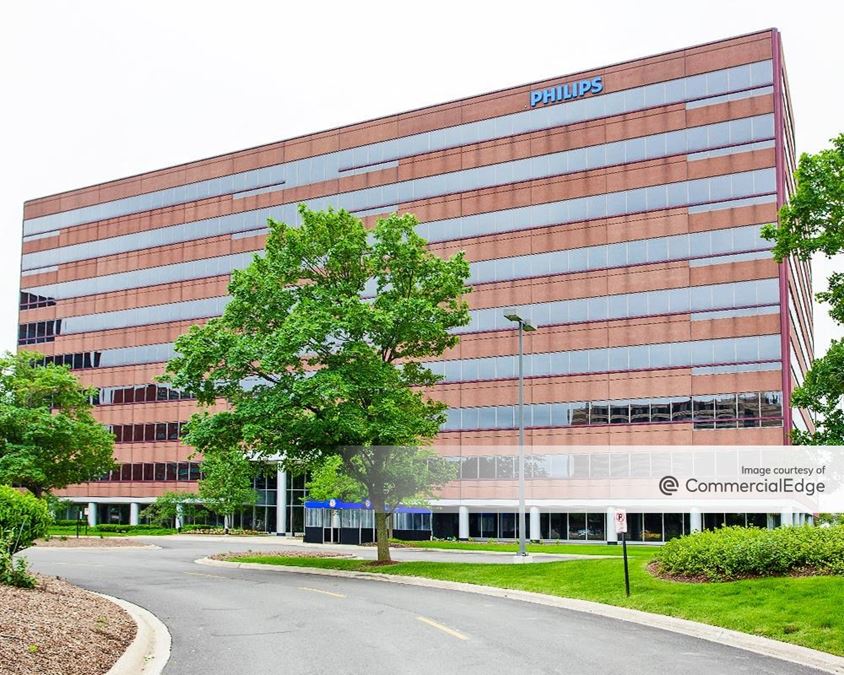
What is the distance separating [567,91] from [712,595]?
166 ft

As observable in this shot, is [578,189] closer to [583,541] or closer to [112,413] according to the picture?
[583,541]

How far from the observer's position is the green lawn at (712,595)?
50.4 ft

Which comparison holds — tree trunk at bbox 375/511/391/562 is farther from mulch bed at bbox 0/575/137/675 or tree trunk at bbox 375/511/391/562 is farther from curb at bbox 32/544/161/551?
curb at bbox 32/544/161/551

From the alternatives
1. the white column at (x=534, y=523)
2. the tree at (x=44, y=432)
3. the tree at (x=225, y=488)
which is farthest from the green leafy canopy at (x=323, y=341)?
the tree at (x=225, y=488)

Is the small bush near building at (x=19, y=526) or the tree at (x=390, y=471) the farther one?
the tree at (x=390, y=471)

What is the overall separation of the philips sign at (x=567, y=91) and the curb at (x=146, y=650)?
52.7 m

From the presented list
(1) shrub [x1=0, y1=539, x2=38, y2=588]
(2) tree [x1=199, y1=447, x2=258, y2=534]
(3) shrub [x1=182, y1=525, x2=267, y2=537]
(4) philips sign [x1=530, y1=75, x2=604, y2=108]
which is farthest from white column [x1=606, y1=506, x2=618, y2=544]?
(1) shrub [x1=0, y1=539, x2=38, y2=588]

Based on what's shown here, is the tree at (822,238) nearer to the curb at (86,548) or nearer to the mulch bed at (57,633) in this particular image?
the mulch bed at (57,633)

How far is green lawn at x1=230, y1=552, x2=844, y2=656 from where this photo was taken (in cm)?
1536

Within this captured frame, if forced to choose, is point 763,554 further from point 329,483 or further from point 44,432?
point 44,432

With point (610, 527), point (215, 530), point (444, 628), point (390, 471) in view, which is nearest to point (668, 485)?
point (610, 527)

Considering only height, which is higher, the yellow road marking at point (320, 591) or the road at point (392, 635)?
the road at point (392, 635)

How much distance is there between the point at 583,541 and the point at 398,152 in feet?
102

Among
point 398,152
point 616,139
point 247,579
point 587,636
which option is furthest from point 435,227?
point 587,636
